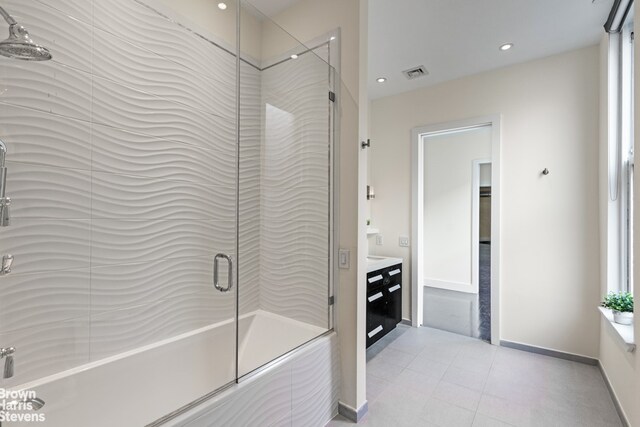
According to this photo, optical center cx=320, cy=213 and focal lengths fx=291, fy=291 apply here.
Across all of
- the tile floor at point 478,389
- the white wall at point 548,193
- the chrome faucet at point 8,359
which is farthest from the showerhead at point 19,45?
the white wall at point 548,193

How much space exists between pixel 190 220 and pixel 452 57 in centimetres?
284

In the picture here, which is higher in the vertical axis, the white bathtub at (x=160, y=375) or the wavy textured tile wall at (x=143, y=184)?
the wavy textured tile wall at (x=143, y=184)

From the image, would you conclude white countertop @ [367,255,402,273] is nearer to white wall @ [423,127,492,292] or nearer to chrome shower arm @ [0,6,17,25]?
white wall @ [423,127,492,292]

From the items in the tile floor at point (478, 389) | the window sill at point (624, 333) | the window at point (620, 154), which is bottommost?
the tile floor at point (478, 389)

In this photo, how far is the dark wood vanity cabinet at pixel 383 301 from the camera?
274 centimetres

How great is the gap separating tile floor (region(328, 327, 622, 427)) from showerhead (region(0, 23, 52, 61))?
2.45m

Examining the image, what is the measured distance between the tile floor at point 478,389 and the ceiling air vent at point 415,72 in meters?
2.90

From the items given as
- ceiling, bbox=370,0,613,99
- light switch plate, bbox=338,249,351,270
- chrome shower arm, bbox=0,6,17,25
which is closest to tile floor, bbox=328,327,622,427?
light switch plate, bbox=338,249,351,270

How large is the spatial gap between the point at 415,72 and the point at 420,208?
1.54 metres

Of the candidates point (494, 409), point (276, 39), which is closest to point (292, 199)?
point (276, 39)

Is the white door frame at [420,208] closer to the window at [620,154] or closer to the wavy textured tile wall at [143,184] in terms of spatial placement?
the window at [620,154]

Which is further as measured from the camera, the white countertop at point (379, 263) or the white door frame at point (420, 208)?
the white door frame at point (420, 208)

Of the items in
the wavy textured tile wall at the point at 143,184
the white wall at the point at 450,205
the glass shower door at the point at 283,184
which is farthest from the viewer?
the white wall at the point at 450,205

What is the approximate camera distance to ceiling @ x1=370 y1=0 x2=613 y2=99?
2.17 m
